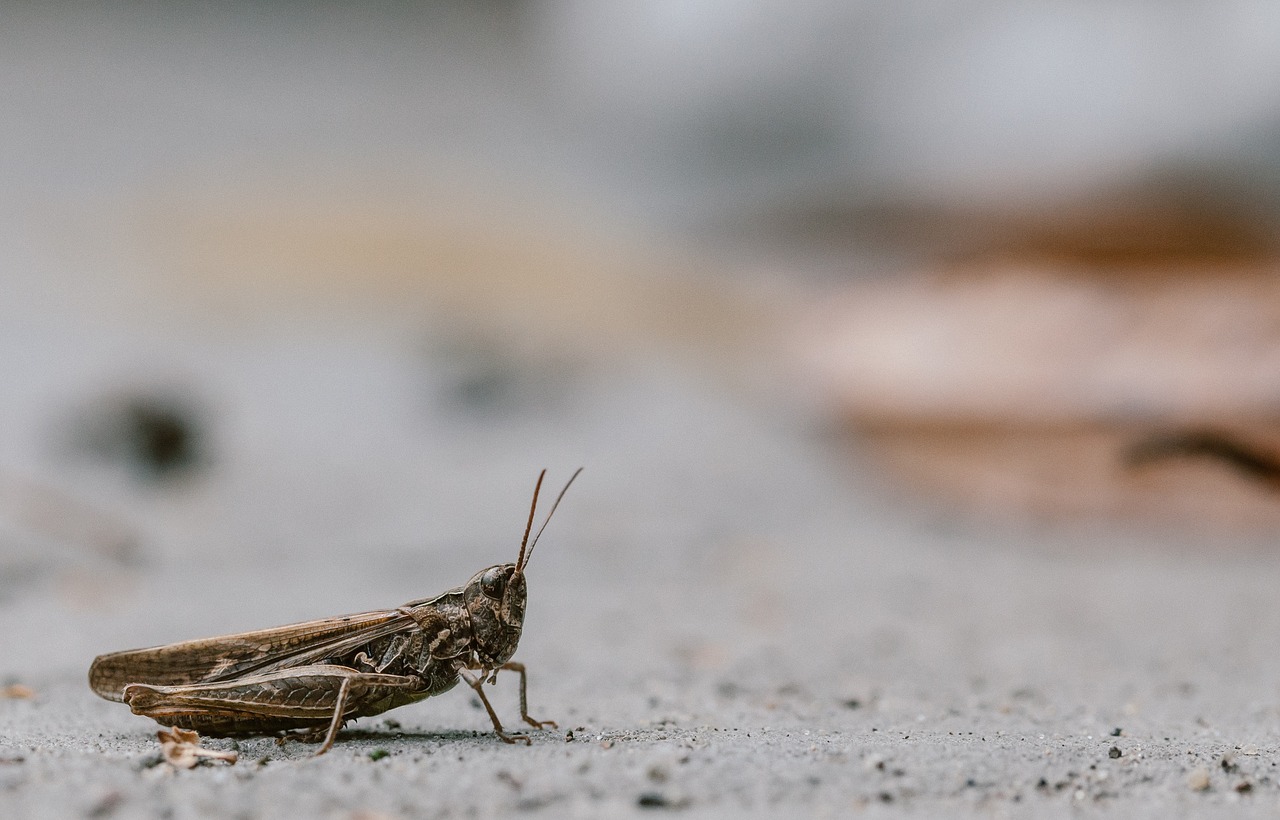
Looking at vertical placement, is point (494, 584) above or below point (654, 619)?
below

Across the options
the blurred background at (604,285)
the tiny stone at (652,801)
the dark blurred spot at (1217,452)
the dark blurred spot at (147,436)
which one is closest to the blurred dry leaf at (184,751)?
the tiny stone at (652,801)

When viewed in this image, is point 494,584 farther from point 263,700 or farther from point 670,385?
point 670,385

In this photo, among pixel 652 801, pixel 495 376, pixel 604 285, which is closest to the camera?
pixel 652 801

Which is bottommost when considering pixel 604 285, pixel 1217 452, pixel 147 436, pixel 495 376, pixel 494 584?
pixel 494 584

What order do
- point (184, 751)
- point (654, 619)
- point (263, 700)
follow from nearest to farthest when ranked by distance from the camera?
point (184, 751) → point (263, 700) → point (654, 619)

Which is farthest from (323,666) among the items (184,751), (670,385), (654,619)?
(670,385)

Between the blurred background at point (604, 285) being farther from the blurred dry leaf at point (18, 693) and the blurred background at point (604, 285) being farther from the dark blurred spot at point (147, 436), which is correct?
the blurred dry leaf at point (18, 693)

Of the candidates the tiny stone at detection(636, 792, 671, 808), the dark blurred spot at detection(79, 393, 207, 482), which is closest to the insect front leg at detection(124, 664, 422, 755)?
A: the tiny stone at detection(636, 792, 671, 808)

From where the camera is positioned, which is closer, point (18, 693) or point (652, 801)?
point (652, 801)

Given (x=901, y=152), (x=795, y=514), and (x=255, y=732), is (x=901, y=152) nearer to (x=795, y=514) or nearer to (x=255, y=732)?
(x=795, y=514)
